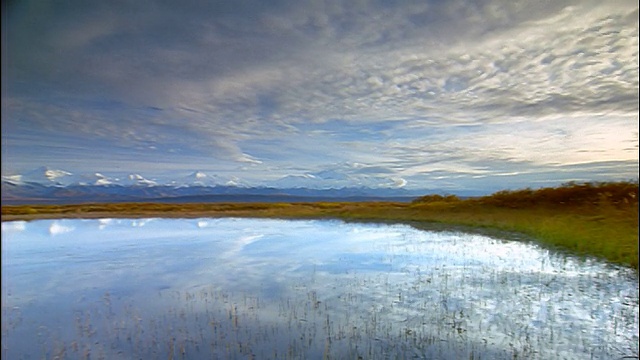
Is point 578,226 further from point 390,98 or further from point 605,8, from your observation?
point 605,8

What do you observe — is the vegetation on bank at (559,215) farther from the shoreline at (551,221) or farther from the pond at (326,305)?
the pond at (326,305)

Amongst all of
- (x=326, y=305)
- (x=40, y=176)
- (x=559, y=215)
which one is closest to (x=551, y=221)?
(x=559, y=215)

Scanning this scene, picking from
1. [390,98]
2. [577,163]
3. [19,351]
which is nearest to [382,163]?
[390,98]

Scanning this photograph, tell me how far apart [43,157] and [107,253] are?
14.9ft

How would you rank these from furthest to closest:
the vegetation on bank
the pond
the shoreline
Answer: the shoreline, the pond, the vegetation on bank

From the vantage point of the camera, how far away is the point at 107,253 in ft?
19.9

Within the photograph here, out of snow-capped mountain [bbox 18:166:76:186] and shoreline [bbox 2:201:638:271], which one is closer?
snow-capped mountain [bbox 18:166:76:186]

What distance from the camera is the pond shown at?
2.13 meters

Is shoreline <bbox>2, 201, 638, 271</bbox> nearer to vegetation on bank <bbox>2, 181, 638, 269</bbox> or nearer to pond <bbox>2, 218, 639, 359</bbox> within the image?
vegetation on bank <bbox>2, 181, 638, 269</bbox>

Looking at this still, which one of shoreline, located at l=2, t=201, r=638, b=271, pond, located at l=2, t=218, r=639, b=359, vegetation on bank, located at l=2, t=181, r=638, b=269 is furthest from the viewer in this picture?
shoreline, located at l=2, t=201, r=638, b=271

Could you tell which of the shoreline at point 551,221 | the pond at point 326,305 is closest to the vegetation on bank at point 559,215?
the shoreline at point 551,221

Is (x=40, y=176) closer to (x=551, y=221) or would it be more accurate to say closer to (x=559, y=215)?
(x=559, y=215)

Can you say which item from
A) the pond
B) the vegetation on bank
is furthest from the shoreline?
the pond

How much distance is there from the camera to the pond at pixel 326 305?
2.13 m
